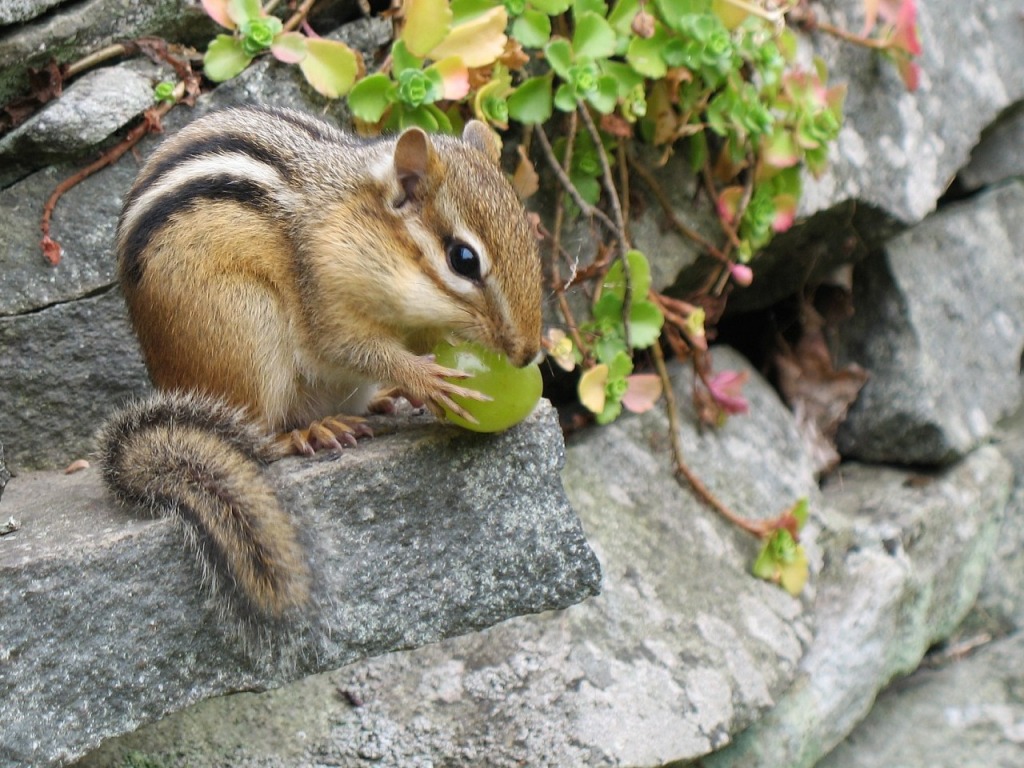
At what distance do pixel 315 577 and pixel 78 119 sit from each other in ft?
4.82

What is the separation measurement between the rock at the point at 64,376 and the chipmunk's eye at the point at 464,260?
1.08 metres

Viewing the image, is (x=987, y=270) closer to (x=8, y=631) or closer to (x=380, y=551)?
(x=380, y=551)

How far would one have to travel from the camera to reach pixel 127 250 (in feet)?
7.80

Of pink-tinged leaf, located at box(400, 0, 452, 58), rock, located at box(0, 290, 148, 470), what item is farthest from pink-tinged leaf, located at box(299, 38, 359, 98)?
rock, located at box(0, 290, 148, 470)

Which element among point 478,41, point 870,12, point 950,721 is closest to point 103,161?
point 478,41

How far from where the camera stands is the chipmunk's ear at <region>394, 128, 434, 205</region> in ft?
7.43

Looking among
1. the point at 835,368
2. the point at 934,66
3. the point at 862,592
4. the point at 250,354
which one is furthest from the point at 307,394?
the point at 934,66

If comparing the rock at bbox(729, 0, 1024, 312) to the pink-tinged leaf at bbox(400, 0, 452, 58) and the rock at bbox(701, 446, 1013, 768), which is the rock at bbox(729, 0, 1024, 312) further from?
the pink-tinged leaf at bbox(400, 0, 452, 58)

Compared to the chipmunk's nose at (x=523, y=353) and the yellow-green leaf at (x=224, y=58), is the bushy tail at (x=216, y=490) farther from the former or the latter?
the yellow-green leaf at (x=224, y=58)

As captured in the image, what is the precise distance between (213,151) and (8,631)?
43.0 inches

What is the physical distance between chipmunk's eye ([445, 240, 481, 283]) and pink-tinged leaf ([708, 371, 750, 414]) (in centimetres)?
146

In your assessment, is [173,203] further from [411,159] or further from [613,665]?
[613,665]

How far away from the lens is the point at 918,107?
408 cm

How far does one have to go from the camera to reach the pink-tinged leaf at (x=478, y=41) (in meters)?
2.85
